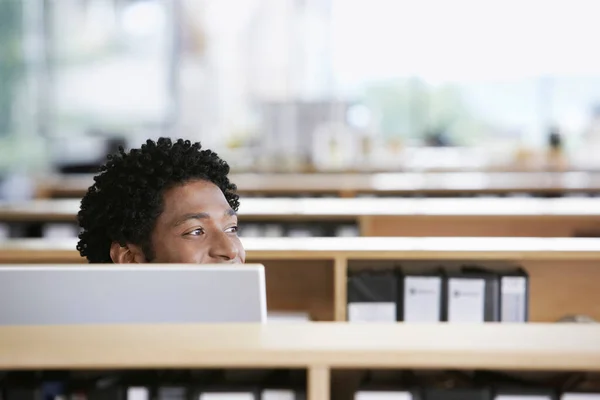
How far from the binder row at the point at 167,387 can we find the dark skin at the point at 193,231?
1.87 feet

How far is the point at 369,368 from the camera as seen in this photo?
98 centimetres

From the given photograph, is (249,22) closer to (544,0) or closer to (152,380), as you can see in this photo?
(544,0)

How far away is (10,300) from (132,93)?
26.6ft

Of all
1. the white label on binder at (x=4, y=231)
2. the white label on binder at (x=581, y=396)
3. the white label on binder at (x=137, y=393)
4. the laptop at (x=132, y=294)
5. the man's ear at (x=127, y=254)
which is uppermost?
the laptop at (x=132, y=294)

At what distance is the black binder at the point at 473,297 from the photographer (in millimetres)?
2281

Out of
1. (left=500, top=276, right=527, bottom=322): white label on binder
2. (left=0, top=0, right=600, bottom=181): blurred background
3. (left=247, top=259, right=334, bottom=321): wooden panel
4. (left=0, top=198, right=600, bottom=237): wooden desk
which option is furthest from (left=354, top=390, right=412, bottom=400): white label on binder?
(left=0, top=0, right=600, bottom=181): blurred background

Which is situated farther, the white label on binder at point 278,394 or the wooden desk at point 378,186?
the wooden desk at point 378,186

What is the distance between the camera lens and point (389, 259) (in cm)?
237

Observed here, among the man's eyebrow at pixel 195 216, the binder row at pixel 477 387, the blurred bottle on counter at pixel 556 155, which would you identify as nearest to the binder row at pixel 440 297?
the man's eyebrow at pixel 195 216

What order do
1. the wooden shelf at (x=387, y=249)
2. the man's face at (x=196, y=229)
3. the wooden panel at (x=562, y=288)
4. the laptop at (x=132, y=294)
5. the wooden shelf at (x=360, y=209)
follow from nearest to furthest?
the laptop at (x=132, y=294) < the man's face at (x=196, y=229) < the wooden shelf at (x=387, y=249) < the wooden panel at (x=562, y=288) < the wooden shelf at (x=360, y=209)

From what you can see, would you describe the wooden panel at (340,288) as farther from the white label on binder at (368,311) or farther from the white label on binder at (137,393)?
the white label on binder at (137,393)

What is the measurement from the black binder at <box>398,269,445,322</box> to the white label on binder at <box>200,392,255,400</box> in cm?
133

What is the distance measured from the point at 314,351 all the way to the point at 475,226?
2817 millimetres

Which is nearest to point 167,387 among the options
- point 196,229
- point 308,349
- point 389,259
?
point 308,349
